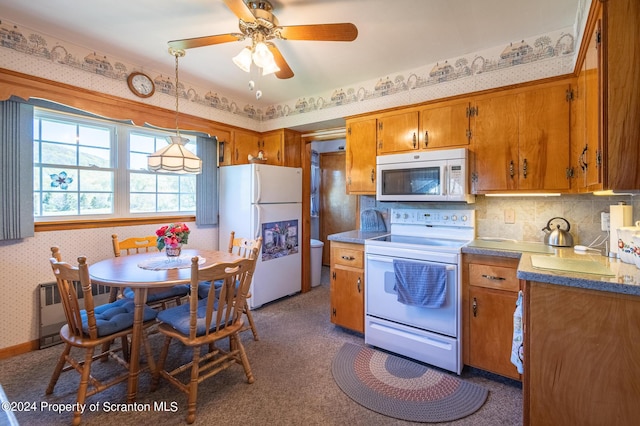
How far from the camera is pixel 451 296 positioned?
7.09 ft

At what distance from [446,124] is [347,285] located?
167cm

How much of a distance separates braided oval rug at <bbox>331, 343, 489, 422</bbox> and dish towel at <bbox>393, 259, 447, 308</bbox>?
49 centimetres

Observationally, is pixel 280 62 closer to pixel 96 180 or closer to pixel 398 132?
pixel 398 132

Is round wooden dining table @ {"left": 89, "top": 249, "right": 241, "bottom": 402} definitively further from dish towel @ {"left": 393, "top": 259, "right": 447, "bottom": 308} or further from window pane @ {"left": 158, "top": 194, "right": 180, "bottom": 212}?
dish towel @ {"left": 393, "top": 259, "right": 447, "bottom": 308}

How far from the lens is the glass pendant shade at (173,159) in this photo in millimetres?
2233

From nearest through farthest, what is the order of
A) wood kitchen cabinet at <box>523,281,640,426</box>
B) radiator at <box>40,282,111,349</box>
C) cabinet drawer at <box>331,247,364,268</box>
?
wood kitchen cabinet at <box>523,281,640,426</box>, radiator at <box>40,282,111,349</box>, cabinet drawer at <box>331,247,364,268</box>

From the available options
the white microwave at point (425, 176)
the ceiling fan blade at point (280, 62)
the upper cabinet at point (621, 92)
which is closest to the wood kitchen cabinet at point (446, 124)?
the white microwave at point (425, 176)

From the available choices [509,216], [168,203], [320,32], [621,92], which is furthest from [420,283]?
[168,203]

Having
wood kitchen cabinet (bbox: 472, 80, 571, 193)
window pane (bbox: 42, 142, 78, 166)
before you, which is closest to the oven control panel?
wood kitchen cabinet (bbox: 472, 80, 571, 193)

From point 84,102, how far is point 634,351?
3.80m

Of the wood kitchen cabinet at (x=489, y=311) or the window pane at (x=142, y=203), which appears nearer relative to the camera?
the wood kitchen cabinet at (x=489, y=311)

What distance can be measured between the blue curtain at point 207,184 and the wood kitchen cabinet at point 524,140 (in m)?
2.82

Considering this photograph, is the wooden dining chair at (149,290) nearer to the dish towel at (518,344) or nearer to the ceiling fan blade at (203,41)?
the ceiling fan blade at (203,41)

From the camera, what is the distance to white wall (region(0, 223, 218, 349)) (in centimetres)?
232
